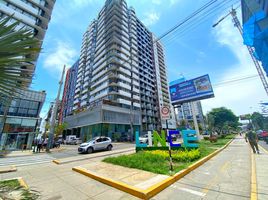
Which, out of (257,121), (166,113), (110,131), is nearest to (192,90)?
(166,113)

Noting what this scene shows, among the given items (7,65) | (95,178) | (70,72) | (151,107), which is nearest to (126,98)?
(151,107)

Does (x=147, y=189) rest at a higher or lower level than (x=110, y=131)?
lower

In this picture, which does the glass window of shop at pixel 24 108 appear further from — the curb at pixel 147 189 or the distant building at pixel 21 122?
the curb at pixel 147 189

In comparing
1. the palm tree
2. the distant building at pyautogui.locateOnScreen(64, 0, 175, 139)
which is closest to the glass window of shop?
the distant building at pyautogui.locateOnScreen(64, 0, 175, 139)

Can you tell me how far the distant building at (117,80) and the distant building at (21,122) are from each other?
46.1 feet

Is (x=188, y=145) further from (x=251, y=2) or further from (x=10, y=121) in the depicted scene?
(x=10, y=121)

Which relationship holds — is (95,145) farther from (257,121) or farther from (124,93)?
(257,121)

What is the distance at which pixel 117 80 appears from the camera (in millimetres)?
43562

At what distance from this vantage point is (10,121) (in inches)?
873

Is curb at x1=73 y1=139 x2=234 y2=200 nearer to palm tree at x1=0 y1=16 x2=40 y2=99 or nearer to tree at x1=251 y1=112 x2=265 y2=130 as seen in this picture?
palm tree at x1=0 y1=16 x2=40 y2=99

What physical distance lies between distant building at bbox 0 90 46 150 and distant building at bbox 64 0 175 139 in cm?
1406

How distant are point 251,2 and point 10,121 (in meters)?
35.5

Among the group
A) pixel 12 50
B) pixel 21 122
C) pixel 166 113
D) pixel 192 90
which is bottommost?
pixel 166 113

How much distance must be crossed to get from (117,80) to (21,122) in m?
26.7
